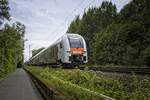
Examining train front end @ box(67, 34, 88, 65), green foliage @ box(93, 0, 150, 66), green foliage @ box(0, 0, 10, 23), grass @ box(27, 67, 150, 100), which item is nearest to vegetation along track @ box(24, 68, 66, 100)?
grass @ box(27, 67, 150, 100)

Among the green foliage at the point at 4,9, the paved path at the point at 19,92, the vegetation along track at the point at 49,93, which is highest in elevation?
the green foliage at the point at 4,9

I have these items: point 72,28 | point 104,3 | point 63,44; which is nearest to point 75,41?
point 63,44

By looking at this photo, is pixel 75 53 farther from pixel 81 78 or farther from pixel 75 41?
pixel 81 78

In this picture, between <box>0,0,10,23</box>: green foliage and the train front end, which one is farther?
<box>0,0,10,23</box>: green foliage

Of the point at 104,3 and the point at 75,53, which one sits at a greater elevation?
the point at 104,3

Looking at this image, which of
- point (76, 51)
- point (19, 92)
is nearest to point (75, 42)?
point (76, 51)

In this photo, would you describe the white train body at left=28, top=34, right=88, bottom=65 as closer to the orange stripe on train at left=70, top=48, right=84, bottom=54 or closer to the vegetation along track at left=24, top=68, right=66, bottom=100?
the orange stripe on train at left=70, top=48, right=84, bottom=54

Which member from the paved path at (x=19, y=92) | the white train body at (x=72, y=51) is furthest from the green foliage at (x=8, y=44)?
the paved path at (x=19, y=92)

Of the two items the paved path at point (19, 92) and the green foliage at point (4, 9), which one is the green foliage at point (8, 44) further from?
the paved path at point (19, 92)

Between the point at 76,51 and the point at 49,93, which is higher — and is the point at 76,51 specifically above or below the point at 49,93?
above

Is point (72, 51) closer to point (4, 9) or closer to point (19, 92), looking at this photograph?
point (4, 9)

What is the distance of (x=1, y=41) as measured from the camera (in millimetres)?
40125

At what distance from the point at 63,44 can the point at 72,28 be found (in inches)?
3628

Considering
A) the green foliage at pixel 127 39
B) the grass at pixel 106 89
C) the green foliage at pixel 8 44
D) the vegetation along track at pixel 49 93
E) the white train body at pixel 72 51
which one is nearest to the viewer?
the grass at pixel 106 89
